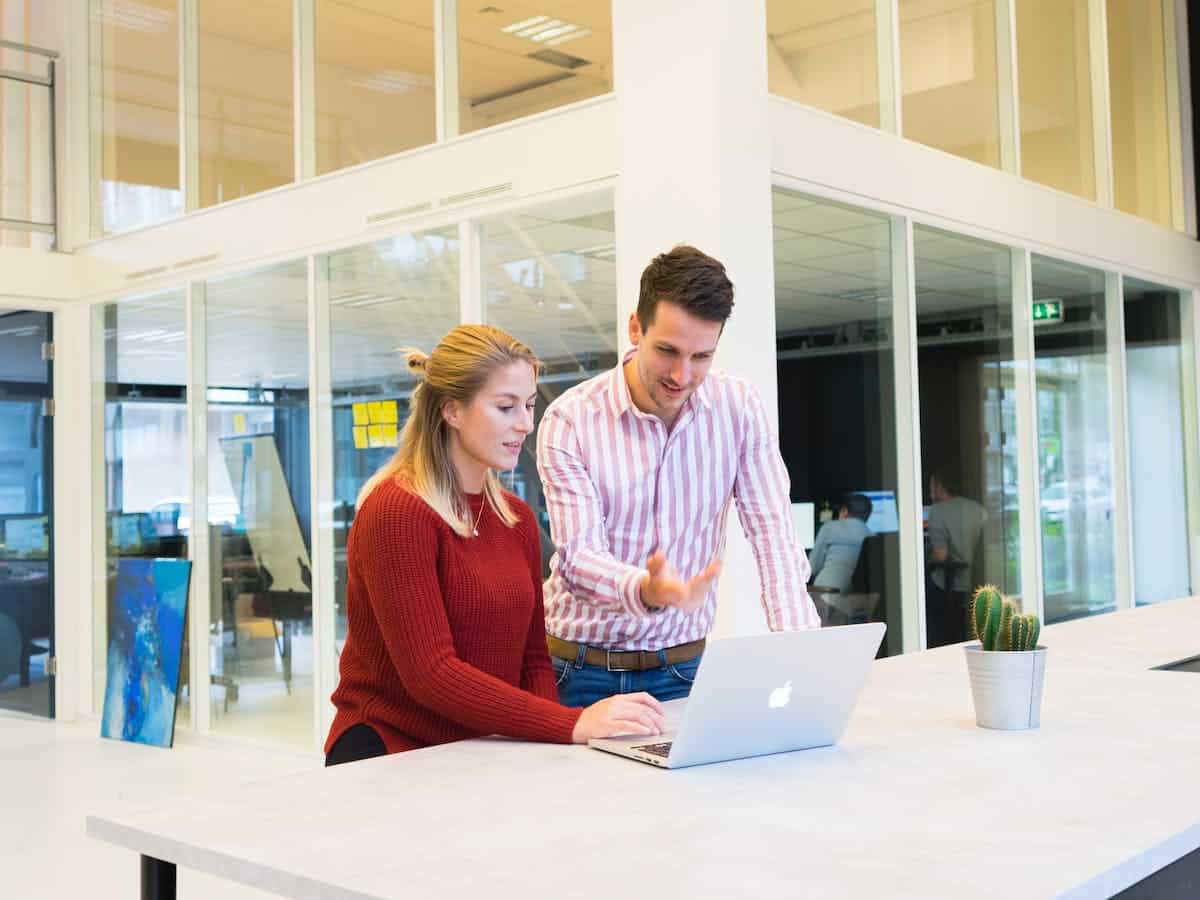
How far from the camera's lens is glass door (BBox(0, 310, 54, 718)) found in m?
7.73

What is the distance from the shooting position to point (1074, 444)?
6.96 metres

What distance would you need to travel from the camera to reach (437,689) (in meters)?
2.00

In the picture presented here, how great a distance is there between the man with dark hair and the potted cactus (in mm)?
3232

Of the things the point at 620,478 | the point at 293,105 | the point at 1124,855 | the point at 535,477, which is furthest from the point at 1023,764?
the point at 293,105

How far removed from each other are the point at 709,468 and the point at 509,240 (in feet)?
9.62

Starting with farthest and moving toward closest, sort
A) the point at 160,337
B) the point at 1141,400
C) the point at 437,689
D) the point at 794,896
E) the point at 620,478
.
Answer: the point at 1141,400, the point at 160,337, the point at 620,478, the point at 437,689, the point at 794,896

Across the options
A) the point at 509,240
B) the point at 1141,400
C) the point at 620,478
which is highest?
the point at 509,240

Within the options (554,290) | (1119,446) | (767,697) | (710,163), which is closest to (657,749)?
(767,697)

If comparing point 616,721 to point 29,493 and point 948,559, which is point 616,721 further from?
point 29,493

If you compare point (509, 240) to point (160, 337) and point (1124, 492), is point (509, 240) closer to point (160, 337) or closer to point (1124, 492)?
point (160, 337)

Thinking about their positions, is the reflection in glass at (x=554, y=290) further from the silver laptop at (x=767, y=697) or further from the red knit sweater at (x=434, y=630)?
the silver laptop at (x=767, y=697)

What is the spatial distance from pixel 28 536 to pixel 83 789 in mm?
2426

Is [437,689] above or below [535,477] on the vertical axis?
below

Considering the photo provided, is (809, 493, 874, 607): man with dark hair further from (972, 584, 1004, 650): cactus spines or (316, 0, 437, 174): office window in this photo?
(972, 584, 1004, 650): cactus spines
